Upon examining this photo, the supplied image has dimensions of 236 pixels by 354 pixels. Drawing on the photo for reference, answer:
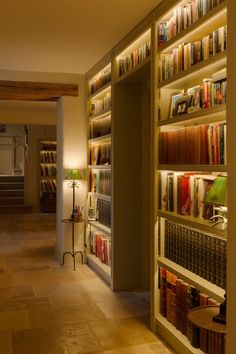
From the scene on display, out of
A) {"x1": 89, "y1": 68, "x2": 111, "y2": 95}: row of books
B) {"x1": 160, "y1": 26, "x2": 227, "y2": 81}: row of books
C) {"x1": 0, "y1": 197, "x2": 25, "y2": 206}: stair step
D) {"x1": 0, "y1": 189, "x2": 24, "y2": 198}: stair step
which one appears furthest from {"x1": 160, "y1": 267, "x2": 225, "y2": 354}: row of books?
{"x1": 0, "y1": 189, "x2": 24, "y2": 198}: stair step

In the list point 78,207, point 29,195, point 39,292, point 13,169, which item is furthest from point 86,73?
point 13,169

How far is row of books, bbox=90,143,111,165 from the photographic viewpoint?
5391 millimetres

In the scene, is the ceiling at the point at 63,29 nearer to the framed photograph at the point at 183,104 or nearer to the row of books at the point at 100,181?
the framed photograph at the point at 183,104

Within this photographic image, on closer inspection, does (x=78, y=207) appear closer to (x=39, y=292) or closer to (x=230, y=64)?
(x=39, y=292)

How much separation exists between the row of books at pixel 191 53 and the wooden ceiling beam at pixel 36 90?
9.07 ft

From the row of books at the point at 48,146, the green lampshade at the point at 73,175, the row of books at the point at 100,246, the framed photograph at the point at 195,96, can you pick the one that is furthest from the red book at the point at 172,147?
the row of books at the point at 48,146

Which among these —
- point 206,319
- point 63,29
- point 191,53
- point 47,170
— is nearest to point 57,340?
point 206,319

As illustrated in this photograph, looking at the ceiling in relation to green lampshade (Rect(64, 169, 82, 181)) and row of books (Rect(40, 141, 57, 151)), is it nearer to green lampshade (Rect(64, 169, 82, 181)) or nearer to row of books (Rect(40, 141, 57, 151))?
green lampshade (Rect(64, 169, 82, 181))

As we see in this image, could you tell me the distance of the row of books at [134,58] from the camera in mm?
4079

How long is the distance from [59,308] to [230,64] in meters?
3.31

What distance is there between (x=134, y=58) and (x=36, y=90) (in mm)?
2169

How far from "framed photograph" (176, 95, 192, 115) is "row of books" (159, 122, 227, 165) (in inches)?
5.6

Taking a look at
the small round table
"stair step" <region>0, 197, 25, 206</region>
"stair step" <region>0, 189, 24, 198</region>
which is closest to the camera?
the small round table

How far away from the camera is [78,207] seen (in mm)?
6215
